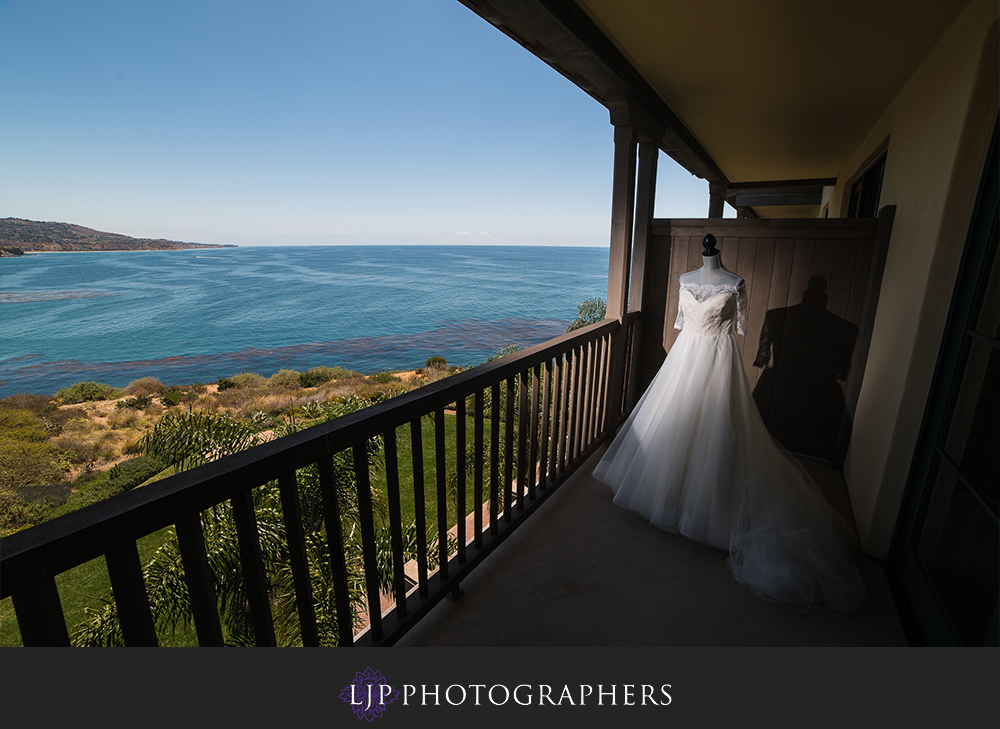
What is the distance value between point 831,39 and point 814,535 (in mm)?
2234

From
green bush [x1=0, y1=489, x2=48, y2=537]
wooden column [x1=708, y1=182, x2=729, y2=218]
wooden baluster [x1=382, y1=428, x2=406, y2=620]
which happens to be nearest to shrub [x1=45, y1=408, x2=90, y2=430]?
green bush [x1=0, y1=489, x2=48, y2=537]

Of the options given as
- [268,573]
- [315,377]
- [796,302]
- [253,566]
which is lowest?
[315,377]

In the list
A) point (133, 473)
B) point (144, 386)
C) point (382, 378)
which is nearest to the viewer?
point (133, 473)

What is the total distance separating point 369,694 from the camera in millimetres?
972

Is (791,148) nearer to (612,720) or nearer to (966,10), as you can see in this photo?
(966,10)

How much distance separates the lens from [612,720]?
100 cm

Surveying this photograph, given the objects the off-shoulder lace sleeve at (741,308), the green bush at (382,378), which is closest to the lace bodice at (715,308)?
the off-shoulder lace sleeve at (741,308)

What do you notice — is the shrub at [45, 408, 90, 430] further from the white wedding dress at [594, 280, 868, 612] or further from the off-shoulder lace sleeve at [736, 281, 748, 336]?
the off-shoulder lace sleeve at [736, 281, 748, 336]

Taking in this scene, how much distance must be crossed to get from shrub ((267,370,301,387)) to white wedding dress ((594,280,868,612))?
2808cm

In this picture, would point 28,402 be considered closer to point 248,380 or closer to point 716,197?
point 248,380

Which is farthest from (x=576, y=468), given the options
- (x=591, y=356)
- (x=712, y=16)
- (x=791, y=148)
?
(x=791, y=148)

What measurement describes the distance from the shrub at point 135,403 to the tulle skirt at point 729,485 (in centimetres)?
2846

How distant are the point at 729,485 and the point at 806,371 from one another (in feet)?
4.62

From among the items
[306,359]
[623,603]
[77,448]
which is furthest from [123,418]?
[623,603]
